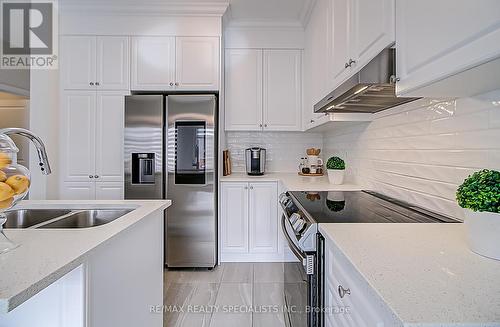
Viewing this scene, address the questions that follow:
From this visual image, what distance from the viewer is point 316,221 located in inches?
43.8

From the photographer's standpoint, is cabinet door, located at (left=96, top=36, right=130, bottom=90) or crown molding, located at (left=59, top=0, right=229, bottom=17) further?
cabinet door, located at (left=96, top=36, right=130, bottom=90)

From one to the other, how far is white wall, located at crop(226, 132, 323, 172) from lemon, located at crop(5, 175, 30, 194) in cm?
262

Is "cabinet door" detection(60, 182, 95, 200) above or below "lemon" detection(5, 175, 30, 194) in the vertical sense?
below

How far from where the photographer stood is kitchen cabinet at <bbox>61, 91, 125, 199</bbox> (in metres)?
2.83

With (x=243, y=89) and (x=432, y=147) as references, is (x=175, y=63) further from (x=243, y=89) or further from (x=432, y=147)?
(x=432, y=147)

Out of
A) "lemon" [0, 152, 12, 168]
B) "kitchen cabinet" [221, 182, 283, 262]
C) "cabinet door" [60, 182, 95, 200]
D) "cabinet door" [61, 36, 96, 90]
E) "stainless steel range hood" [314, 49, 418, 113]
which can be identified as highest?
"cabinet door" [61, 36, 96, 90]

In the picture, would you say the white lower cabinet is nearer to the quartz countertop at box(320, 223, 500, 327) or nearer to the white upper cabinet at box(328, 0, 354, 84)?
the quartz countertop at box(320, 223, 500, 327)

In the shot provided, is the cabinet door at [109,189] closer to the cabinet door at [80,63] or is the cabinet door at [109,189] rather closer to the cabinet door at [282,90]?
the cabinet door at [80,63]

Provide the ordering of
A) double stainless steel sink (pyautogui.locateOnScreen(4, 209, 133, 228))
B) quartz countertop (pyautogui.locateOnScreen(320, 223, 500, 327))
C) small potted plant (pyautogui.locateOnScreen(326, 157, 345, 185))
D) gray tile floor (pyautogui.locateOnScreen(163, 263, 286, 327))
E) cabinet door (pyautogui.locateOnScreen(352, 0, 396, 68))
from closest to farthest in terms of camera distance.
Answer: quartz countertop (pyautogui.locateOnScreen(320, 223, 500, 327)) < cabinet door (pyautogui.locateOnScreen(352, 0, 396, 68)) < double stainless steel sink (pyautogui.locateOnScreen(4, 209, 133, 228)) < gray tile floor (pyautogui.locateOnScreen(163, 263, 286, 327)) < small potted plant (pyautogui.locateOnScreen(326, 157, 345, 185))

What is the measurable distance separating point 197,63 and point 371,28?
1971 mm

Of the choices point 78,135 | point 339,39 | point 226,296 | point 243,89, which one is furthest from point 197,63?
point 226,296

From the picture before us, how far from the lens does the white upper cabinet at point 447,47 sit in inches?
24.3

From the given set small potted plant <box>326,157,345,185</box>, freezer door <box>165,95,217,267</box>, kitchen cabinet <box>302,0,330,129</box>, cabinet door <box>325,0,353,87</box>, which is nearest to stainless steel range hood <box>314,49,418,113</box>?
cabinet door <box>325,0,353,87</box>

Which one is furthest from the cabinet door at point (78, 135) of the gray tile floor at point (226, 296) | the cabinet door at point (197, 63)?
the gray tile floor at point (226, 296)
